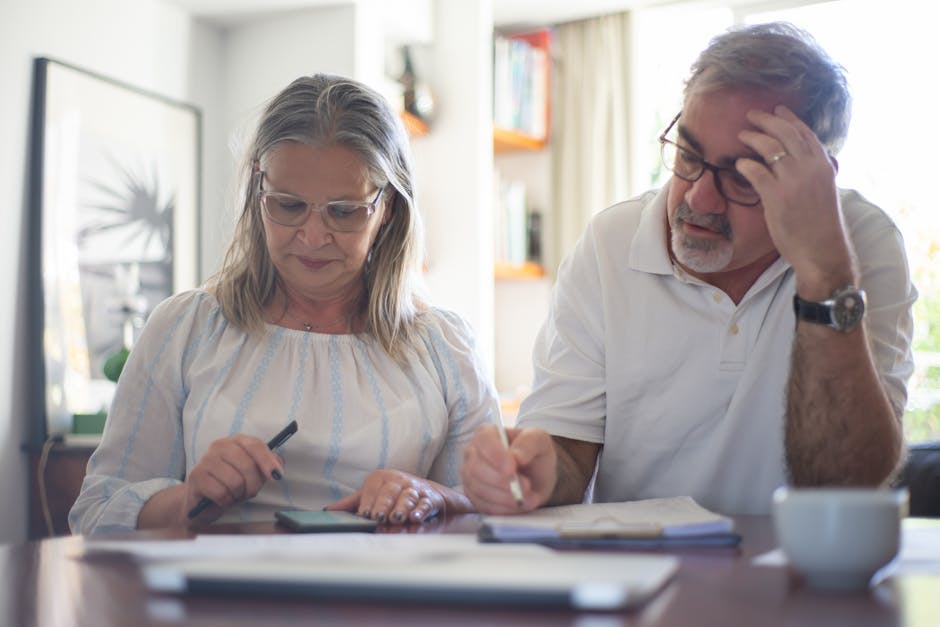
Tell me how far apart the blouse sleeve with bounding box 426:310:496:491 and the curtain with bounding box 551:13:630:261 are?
241 cm

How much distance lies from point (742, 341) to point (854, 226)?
24 centimetres

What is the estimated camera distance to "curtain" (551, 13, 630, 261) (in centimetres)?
396

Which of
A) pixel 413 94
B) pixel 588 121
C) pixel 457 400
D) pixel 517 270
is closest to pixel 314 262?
pixel 457 400

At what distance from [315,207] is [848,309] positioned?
751 millimetres

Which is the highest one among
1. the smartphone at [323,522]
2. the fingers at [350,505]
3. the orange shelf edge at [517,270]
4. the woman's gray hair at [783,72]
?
the woman's gray hair at [783,72]

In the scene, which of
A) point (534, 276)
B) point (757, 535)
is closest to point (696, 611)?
point (757, 535)

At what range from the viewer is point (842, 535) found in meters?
0.73

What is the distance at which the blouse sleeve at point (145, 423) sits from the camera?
1.42 m

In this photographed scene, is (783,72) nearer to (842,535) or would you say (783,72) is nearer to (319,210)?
(319,210)

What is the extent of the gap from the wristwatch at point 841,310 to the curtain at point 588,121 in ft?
8.71

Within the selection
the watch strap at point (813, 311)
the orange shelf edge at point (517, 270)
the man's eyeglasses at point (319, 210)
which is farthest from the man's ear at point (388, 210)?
the orange shelf edge at point (517, 270)

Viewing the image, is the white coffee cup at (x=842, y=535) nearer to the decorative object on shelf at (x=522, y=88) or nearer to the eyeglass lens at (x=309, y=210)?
the eyeglass lens at (x=309, y=210)

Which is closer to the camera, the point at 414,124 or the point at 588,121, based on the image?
the point at 414,124

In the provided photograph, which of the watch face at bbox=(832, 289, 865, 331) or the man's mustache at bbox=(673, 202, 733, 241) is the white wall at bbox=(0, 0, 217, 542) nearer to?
the man's mustache at bbox=(673, 202, 733, 241)
